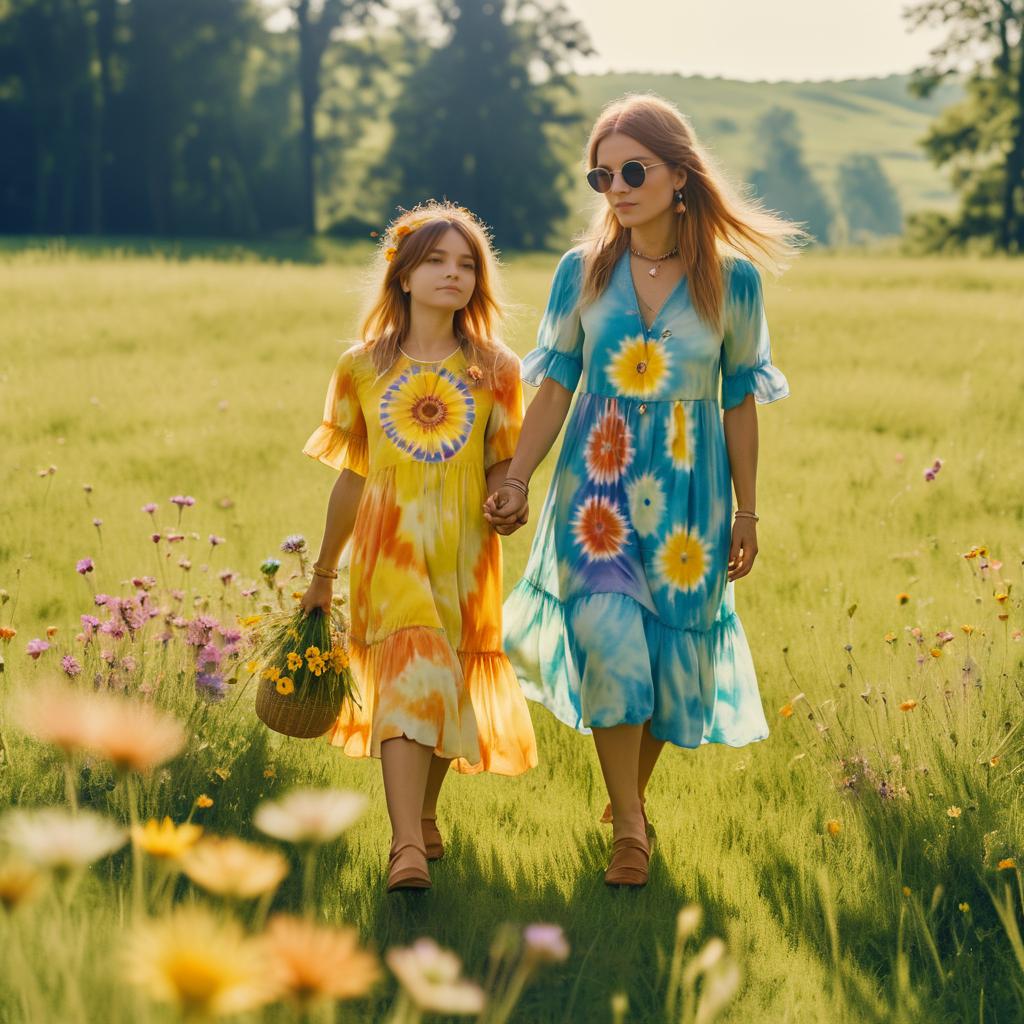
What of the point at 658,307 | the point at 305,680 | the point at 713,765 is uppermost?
the point at 658,307

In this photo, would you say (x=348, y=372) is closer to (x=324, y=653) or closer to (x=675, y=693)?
(x=324, y=653)

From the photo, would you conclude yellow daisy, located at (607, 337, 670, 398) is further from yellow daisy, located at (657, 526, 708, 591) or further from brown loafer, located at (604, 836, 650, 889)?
brown loafer, located at (604, 836, 650, 889)

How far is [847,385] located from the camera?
10.6 meters

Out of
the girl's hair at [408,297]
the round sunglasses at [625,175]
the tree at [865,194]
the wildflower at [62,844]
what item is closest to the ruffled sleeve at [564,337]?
the girl's hair at [408,297]

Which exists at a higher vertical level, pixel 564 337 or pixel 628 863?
pixel 564 337

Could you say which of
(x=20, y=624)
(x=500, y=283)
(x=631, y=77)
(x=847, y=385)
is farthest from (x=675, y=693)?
(x=631, y=77)

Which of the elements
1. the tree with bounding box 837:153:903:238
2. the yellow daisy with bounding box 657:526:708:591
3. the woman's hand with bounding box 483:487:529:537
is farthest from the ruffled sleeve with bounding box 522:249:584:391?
the tree with bounding box 837:153:903:238

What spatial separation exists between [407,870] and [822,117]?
148508 mm

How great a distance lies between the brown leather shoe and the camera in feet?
12.3

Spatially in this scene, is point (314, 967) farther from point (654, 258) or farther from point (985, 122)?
point (985, 122)

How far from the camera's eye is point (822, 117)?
140500 mm

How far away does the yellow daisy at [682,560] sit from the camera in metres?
3.79

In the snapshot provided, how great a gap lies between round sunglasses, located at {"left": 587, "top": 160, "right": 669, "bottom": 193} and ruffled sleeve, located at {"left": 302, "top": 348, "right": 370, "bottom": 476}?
0.91 meters

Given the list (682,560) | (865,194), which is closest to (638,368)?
(682,560)
